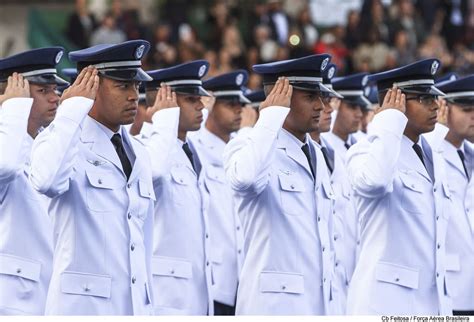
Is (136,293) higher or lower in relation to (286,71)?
lower

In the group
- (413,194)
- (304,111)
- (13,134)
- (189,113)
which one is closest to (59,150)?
(13,134)

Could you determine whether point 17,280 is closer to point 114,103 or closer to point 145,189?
point 145,189

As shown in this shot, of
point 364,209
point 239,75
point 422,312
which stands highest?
point 239,75

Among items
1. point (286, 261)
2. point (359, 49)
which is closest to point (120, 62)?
point (286, 261)

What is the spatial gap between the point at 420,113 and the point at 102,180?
91.1 inches

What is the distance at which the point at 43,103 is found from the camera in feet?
27.2

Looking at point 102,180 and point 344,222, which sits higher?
point 102,180

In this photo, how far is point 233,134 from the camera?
1175cm

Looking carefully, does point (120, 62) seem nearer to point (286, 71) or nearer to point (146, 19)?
point (286, 71)

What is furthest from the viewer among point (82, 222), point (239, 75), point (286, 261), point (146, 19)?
point (146, 19)

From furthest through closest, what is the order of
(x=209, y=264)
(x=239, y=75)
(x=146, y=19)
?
(x=146, y=19), (x=239, y=75), (x=209, y=264)

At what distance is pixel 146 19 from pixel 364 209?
1552 centimetres

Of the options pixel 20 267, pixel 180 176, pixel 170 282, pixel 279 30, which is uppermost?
pixel 279 30

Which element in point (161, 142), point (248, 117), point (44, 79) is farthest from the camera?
point (248, 117)
